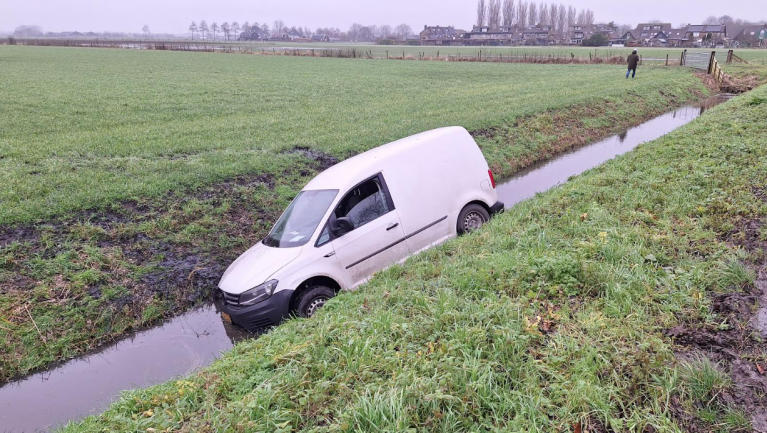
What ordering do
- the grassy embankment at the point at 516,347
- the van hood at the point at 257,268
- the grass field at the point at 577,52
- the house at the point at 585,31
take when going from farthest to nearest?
the house at the point at 585,31 → the grass field at the point at 577,52 → the van hood at the point at 257,268 → the grassy embankment at the point at 516,347

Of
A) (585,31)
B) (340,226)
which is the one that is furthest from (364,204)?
(585,31)

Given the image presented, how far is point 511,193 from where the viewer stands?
1199 centimetres

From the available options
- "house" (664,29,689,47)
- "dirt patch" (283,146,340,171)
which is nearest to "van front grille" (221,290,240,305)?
"dirt patch" (283,146,340,171)

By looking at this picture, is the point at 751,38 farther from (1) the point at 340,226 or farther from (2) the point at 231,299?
(2) the point at 231,299

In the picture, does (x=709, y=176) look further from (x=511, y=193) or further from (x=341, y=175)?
(x=341, y=175)

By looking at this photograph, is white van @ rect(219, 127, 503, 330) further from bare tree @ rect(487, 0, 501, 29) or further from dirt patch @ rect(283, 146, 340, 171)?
bare tree @ rect(487, 0, 501, 29)

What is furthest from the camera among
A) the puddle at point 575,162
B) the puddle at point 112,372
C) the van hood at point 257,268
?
the puddle at point 575,162

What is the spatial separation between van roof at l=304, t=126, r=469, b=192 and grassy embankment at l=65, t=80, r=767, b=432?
159 centimetres

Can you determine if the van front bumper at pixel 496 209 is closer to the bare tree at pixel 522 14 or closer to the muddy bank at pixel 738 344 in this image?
the muddy bank at pixel 738 344

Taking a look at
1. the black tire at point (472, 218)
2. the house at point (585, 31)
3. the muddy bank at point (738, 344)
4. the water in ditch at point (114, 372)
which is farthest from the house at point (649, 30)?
the water in ditch at point (114, 372)

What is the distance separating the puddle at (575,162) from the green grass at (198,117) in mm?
2621

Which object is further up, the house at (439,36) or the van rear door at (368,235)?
the house at (439,36)

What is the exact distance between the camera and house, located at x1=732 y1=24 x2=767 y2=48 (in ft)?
282

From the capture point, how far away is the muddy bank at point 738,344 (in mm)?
3018
